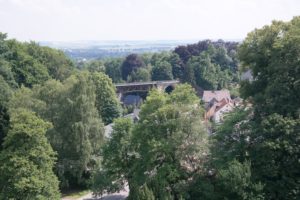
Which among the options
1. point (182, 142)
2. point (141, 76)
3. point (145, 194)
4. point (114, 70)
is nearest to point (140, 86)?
point (141, 76)

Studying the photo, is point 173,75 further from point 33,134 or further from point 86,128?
point 33,134

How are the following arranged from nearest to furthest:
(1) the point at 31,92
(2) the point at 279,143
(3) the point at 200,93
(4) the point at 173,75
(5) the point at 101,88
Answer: (2) the point at 279,143, (1) the point at 31,92, (5) the point at 101,88, (3) the point at 200,93, (4) the point at 173,75

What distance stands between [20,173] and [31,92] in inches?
604

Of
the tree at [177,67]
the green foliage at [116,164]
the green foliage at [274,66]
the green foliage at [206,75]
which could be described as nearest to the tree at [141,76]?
the tree at [177,67]

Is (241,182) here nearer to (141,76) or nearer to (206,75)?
(206,75)

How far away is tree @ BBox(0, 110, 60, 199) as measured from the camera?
24.4 m

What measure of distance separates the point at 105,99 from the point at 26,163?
96.8ft

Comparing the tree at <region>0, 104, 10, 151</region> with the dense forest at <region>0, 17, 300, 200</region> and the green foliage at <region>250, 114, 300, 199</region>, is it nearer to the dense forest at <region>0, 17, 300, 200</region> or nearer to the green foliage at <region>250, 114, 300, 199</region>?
the dense forest at <region>0, 17, 300, 200</region>

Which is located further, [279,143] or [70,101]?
[70,101]

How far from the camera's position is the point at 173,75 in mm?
101500

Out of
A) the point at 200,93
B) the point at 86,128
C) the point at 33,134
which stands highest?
the point at 33,134

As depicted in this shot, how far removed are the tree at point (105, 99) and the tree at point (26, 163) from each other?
2660 centimetres

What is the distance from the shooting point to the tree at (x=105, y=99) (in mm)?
53125

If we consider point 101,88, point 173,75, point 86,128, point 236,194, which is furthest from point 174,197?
point 173,75
